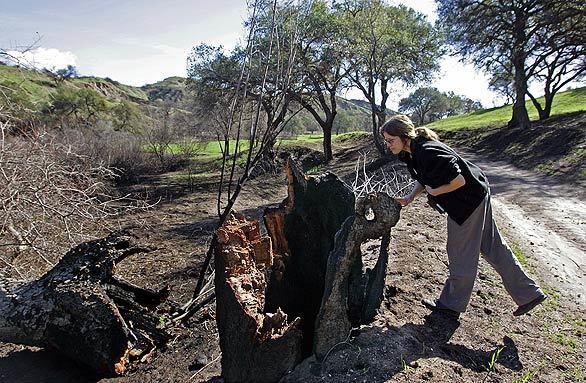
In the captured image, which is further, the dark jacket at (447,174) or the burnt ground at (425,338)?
the dark jacket at (447,174)

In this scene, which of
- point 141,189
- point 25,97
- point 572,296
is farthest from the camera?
point 141,189

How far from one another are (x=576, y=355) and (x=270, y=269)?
2.46m

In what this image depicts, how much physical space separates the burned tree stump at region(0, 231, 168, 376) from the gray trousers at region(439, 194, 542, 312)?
290cm

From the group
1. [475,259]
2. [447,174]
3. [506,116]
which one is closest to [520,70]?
[506,116]

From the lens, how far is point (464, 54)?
71.7ft

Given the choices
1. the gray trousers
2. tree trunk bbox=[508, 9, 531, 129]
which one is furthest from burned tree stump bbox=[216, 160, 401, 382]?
tree trunk bbox=[508, 9, 531, 129]

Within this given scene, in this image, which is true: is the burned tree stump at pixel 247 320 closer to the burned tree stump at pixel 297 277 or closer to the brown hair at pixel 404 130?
the burned tree stump at pixel 297 277

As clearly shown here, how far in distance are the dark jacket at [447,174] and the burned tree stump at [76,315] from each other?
2.90 meters

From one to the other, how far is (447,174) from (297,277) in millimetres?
1606

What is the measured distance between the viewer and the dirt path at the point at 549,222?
→ 17.7 feet

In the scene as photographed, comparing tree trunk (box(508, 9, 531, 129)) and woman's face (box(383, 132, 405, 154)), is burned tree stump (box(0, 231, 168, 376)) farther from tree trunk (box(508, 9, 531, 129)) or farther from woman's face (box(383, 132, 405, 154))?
tree trunk (box(508, 9, 531, 129))

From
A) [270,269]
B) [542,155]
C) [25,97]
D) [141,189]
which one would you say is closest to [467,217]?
[270,269]

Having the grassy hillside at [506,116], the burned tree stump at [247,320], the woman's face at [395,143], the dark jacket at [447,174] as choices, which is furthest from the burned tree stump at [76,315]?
the grassy hillside at [506,116]

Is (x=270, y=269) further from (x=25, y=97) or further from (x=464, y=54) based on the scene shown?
(x=464, y=54)
